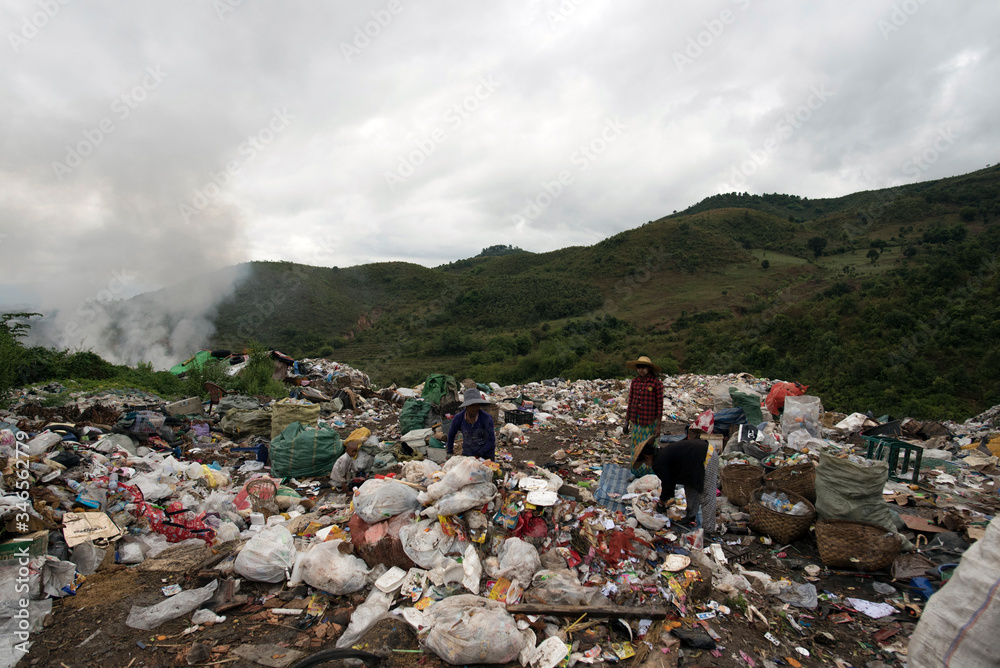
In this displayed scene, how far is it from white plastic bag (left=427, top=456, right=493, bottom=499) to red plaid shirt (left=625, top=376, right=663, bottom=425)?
6.87 ft

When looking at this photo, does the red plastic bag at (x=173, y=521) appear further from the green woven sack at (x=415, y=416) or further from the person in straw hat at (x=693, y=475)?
the person in straw hat at (x=693, y=475)

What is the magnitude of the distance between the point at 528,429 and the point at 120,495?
17.8 ft

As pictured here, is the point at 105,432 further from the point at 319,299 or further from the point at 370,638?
the point at 319,299

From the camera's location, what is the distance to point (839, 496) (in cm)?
340

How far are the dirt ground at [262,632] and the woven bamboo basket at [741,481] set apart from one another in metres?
0.87

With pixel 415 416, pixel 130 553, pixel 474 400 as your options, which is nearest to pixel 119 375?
pixel 415 416

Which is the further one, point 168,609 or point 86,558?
point 86,558

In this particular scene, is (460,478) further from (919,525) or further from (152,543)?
(919,525)

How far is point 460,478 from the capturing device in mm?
3504

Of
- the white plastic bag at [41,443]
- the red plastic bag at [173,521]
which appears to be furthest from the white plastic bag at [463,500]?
the white plastic bag at [41,443]

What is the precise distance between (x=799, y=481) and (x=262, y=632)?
4.30 meters

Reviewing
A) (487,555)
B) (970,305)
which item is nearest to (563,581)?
(487,555)

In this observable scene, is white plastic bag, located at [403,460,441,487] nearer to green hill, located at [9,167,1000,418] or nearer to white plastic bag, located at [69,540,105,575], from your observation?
white plastic bag, located at [69,540,105,575]

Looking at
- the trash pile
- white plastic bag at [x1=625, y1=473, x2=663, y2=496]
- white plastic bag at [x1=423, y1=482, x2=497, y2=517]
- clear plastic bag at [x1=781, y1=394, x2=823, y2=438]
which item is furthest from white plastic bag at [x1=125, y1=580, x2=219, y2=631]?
clear plastic bag at [x1=781, y1=394, x2=823, y2=438]
